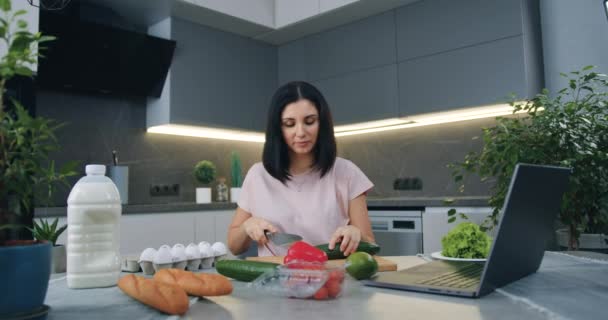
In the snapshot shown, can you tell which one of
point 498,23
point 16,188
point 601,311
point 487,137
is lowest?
point 601,311

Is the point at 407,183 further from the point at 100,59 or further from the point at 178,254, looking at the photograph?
the point at 178,254

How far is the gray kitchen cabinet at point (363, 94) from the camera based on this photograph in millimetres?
3156

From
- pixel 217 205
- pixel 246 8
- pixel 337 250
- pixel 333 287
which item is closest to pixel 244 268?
pixel 333 287

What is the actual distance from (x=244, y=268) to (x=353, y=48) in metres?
2.75

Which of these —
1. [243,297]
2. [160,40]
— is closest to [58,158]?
[160,40]

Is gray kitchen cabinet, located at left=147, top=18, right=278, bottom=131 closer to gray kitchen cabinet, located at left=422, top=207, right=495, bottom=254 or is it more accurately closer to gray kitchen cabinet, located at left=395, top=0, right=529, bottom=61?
gray kitchen cabinet, located at left=395, top=0, right=529, bottom=61

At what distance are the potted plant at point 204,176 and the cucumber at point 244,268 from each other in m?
2.42

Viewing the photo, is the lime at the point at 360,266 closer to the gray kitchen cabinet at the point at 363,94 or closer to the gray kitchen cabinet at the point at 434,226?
the gray kitchen cabinet at the point at 434,226

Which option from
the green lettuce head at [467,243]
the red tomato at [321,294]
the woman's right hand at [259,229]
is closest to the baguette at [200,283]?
the red tomato at [321,294]

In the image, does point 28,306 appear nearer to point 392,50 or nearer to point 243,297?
point 243,297

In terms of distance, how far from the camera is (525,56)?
2.56 m

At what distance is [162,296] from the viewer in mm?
662

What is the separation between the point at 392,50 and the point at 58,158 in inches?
90.4

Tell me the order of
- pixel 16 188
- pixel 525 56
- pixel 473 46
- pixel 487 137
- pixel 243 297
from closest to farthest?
pixel 16 188 < pixel 243 297 < pixel 487 137 < pixel 525 56 < pixel 473 46
